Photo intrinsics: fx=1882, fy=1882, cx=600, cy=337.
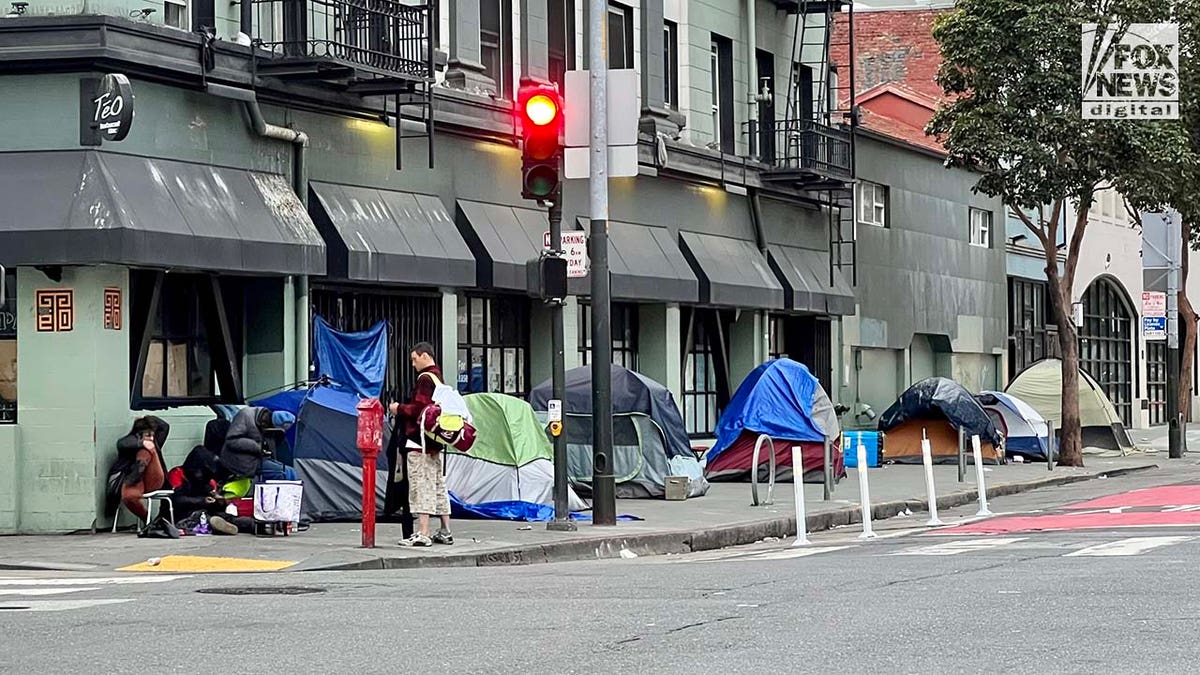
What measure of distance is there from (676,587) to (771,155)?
66.8 feet

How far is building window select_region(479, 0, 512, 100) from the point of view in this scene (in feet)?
80.7

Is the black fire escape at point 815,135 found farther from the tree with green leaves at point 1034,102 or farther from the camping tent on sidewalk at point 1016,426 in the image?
the camping tent on sidewalk at point 1016,426

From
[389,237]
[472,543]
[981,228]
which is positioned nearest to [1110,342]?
[981,228]

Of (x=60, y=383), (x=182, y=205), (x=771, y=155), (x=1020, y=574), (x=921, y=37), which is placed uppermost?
(x=921, y=37)

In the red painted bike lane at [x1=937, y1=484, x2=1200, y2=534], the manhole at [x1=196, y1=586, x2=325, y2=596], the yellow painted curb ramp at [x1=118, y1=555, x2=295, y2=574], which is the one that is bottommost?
the red painted bike lane at [x1=937, y1=484, x2=1200, y2=534]

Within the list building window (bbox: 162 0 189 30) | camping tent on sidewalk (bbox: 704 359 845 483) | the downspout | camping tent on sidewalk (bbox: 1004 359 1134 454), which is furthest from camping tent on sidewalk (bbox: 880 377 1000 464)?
building window (bbox: 162 0 189 30)

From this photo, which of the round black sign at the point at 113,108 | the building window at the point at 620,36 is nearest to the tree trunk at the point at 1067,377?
the building window at the point at 620,36

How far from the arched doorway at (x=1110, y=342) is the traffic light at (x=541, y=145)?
3319 centimetres

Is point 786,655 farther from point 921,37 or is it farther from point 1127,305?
point 1127,305

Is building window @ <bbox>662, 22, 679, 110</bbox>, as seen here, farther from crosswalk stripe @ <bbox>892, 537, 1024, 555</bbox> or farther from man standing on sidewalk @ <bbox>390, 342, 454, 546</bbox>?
crosswalk stripe @ <bbox>892, 537, 1024, 555</bbox>

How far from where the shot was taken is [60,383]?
17.9 metres

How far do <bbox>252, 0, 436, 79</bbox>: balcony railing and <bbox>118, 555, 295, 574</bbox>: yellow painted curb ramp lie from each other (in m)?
6.22

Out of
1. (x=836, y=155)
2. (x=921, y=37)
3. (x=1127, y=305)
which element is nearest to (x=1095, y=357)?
(x=1127, y=305)

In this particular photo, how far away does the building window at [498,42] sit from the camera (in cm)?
2461
